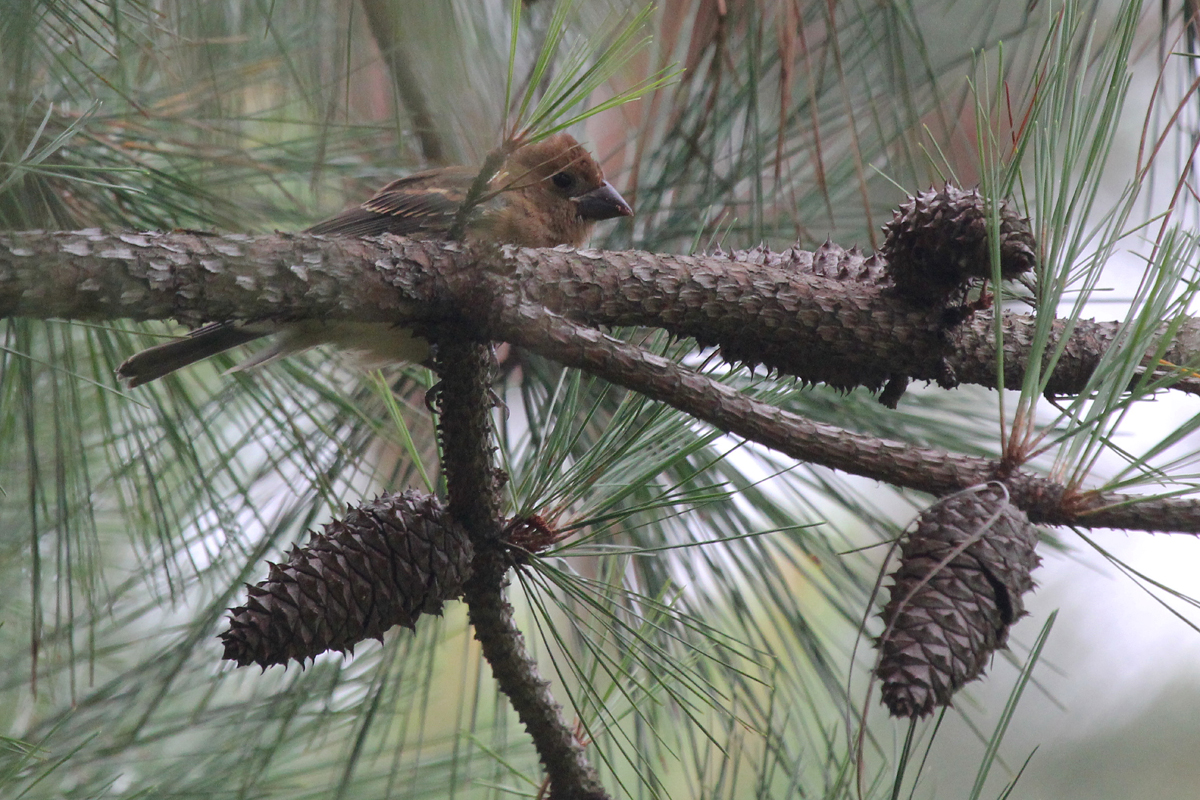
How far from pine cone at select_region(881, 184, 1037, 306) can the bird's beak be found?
106cm

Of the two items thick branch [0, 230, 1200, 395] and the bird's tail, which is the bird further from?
thick branch [0, 230, 1200, 395]

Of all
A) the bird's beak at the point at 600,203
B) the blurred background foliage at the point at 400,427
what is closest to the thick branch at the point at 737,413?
the blurred background foliage at the point at 400,427

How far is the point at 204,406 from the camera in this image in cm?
226

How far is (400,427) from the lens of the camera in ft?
5.49

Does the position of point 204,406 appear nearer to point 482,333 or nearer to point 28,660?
point 28,660

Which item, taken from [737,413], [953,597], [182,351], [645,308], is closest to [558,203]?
[182,351]

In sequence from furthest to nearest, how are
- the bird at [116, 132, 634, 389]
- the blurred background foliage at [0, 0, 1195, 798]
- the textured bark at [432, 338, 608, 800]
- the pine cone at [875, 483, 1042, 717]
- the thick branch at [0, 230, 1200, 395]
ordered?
the bird at [116, 132, 634, 389], the blurred background foliage at [0, 0, 1195, 798], the textured bark at [432, 338, 608, 800], the thick branch at [0, 230, 1200, 395], the pine cone at [875, 483, 1042, 717]

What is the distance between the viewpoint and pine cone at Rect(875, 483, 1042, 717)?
38.5 inches

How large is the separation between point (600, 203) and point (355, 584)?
1499 mm

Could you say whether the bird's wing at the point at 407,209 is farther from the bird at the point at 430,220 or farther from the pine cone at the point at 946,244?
the pine cone at the point at 946,244

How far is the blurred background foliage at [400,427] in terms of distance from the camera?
1549 mm

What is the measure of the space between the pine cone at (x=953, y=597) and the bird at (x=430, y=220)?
1.21m

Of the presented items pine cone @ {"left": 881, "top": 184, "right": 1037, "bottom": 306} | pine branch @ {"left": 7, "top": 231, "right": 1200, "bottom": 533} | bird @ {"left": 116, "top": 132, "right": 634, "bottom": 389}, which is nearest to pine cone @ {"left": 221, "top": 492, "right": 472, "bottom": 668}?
pine branch @ {"left": 7, "top": 231, "right": 1200, "bottom": 533}

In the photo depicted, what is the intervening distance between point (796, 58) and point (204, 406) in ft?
4.91
